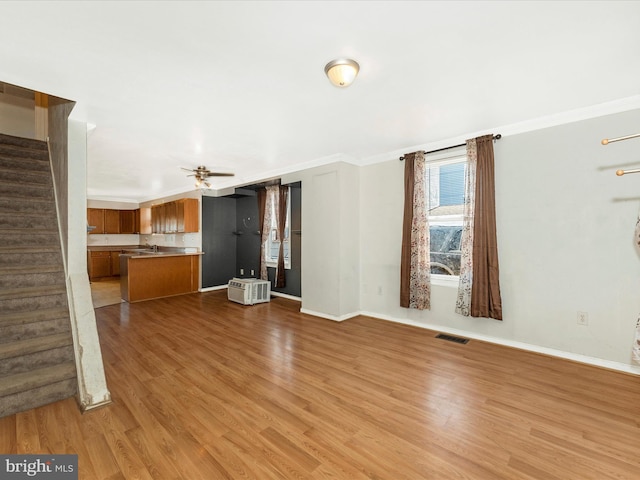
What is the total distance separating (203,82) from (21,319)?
2.45 meters

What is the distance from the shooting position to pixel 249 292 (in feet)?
18.0

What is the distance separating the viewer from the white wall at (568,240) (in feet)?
8.93

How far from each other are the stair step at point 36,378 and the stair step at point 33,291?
66cm

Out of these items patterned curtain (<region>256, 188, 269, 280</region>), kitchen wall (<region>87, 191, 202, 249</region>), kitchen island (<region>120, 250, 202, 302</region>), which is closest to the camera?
kitchen island (<region>120, 250, 202, 302</region>)

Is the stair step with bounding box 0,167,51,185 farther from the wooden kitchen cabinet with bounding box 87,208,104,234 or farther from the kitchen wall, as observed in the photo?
the wooden kitchen cabinet with bounding box 87,208,104,234

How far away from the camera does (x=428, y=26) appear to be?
172cm

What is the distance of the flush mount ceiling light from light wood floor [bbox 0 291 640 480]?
2.43m

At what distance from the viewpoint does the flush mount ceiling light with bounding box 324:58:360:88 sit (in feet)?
6.66

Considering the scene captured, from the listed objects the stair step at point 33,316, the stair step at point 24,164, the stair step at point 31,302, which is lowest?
the stair step at point 33,316

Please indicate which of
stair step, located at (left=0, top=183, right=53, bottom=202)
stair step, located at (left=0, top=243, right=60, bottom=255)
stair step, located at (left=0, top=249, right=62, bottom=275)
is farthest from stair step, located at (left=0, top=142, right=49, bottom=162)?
stair step, located at (left=0, top=249, right=62, bottom=275)

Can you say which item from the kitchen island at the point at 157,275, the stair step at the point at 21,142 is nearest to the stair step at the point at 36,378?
the stair step at the point at 21,142

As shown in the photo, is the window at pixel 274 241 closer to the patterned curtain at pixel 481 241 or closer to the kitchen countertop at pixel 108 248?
the patterned curtain at pixel 481 241

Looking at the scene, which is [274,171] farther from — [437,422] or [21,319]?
[437,422]

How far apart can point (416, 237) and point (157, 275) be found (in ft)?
17.1
